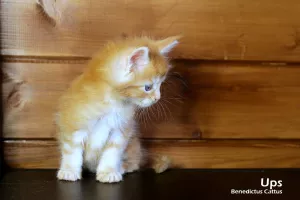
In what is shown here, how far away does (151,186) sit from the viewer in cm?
121

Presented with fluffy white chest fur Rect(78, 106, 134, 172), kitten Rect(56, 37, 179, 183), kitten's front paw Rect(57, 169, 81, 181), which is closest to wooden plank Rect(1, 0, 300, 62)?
kitten Rect(56, 37, 179, 183)

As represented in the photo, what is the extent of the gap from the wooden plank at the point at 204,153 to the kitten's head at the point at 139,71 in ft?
1.05

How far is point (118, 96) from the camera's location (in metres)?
1.14

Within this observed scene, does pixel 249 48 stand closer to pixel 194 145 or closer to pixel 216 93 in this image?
pixel 216 93

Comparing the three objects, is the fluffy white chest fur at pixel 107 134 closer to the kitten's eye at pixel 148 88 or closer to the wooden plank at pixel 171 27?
the kitten's eye at pixel 148 88

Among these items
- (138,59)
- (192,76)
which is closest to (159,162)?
(192,76)

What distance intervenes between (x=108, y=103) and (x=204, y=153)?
46cm

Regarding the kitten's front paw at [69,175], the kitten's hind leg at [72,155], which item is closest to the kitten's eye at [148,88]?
the kitten's hind leg at [72,155]

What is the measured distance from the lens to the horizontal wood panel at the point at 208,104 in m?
1.34

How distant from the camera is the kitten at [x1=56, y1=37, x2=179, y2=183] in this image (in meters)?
1.12

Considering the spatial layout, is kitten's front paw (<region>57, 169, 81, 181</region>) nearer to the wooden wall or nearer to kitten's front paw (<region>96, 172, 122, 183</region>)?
kitten's front paw (<region>96, 172, 122, 183</region>)

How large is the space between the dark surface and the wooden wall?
3.6 inches

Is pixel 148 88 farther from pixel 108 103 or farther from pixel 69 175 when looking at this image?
pixel 69 175

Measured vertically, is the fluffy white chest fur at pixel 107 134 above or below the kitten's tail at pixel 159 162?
above
